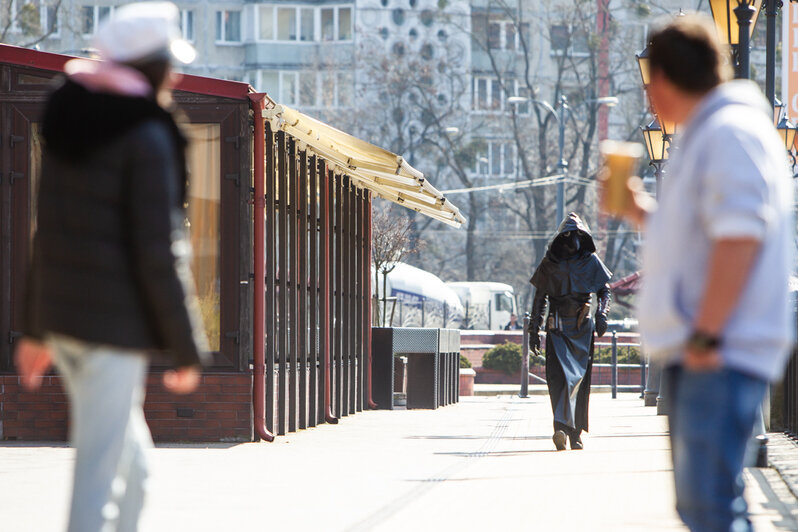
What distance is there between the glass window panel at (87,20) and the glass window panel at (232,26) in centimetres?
655

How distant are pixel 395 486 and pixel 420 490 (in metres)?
0.28

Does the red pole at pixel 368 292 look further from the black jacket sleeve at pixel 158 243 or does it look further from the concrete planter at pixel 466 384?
the black jacket sleeve at pixel 158 243

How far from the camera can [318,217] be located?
16516 millimetres

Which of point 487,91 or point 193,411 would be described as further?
point 487,91

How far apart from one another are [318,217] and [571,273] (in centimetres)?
426

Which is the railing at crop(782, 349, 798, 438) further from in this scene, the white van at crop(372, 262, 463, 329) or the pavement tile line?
the white van at crop(372, 262, 463, 329)

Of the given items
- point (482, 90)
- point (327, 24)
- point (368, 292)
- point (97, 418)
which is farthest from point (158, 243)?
point (482, 90)

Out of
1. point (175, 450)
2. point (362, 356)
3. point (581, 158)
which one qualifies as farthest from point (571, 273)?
point (581, 158)

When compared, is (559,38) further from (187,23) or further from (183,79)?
(183,79)

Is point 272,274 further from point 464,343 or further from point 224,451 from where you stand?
point 464,343

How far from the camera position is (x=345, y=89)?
68312 millimetres

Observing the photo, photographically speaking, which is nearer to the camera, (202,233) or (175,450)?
(175,450)

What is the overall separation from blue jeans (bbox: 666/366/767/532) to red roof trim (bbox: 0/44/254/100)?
29.4 ft

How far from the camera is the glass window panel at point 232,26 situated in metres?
75.9
